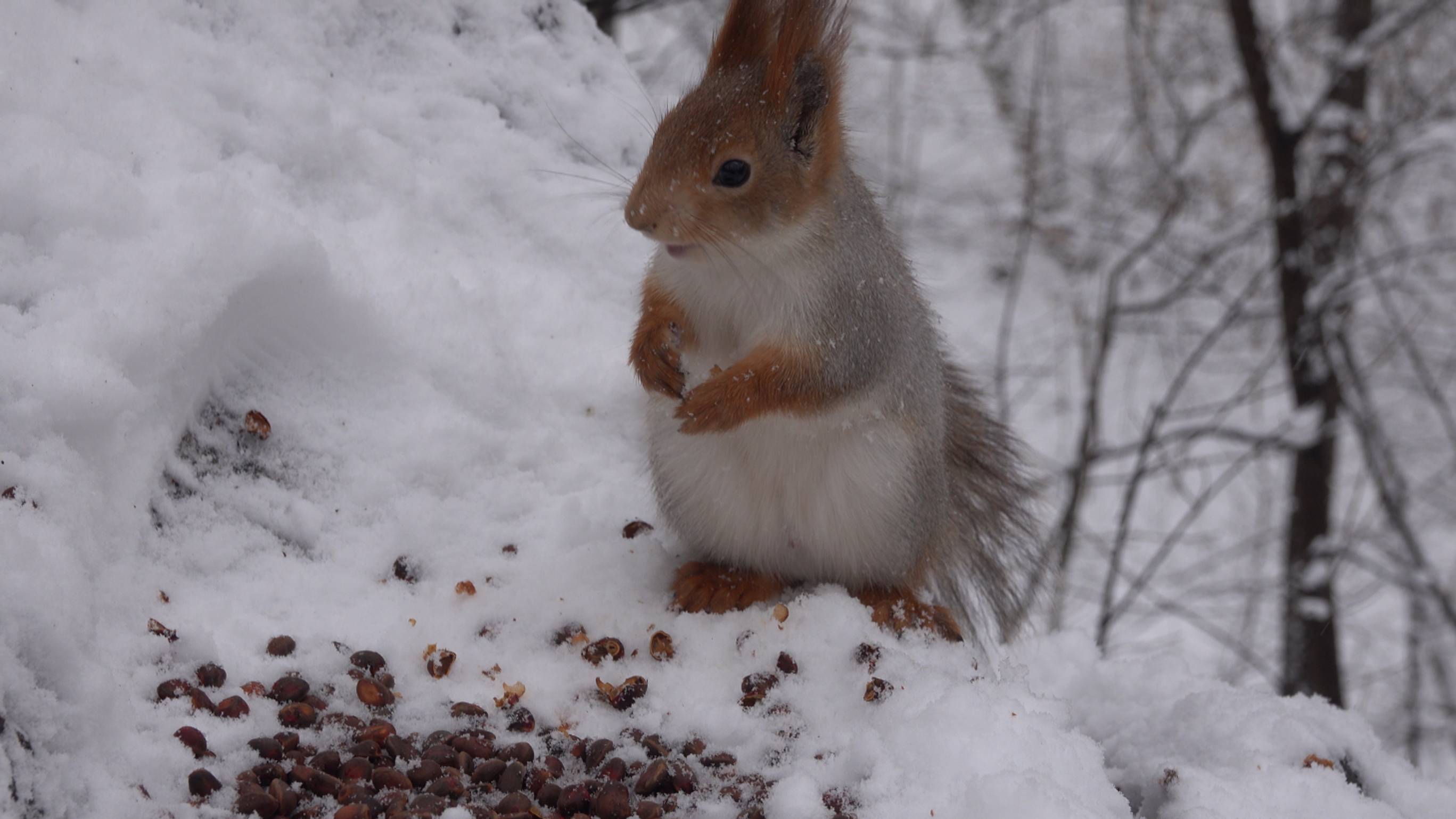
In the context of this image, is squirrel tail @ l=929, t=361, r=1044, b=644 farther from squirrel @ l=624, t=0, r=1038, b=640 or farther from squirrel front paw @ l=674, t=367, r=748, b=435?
squirrel front paw @ l=674, t=367, r=748, b=435

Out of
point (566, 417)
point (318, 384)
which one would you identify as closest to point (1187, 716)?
point (566, 417)

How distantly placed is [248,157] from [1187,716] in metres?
1.93

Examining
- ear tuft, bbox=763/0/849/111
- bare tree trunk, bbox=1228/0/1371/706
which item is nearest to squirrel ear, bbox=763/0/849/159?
ear tuft, bbox=763/0/849/111

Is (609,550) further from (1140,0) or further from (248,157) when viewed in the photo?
(1140,0)

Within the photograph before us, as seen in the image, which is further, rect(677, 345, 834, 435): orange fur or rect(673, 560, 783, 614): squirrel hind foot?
rect(673, 560, 783, 614): squirrel hind foot

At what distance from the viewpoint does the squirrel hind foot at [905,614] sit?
1.95 meters

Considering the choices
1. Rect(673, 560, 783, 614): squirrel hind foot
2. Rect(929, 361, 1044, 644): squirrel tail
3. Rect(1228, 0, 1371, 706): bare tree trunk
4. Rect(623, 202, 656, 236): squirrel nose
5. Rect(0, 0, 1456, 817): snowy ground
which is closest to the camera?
Rect(0, 0, 1456, 817): snowy ground

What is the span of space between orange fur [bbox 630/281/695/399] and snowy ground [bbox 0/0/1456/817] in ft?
0.78

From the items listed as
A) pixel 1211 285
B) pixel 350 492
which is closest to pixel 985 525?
pixel 350 492

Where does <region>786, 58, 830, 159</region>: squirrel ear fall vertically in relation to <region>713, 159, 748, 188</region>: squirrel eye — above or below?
above

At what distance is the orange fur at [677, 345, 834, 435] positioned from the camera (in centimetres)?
181

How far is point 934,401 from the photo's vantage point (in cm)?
204

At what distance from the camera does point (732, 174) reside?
181 centimetres

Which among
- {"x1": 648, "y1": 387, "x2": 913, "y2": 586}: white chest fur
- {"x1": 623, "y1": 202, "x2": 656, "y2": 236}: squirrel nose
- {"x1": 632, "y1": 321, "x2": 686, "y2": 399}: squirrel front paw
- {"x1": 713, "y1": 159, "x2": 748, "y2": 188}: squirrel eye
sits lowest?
{"x1": 648, "y1": 387, "x2": 913, "y2": 586}: white chest fur
